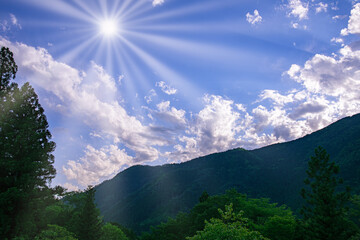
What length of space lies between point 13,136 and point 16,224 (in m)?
8.44

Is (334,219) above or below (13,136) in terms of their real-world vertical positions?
below

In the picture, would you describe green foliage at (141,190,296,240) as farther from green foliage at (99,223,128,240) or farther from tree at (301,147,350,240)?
tree at (301,147,350,240)

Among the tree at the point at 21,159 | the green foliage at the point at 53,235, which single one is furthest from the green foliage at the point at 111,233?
the tree at the point at 21,159

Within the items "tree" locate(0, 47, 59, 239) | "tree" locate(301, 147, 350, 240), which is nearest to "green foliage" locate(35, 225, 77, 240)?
"tree" locate(0, 47, 59, 239)

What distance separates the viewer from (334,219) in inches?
1044

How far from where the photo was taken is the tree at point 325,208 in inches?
1032

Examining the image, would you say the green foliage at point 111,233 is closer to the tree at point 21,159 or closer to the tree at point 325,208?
the tree at point 21,159

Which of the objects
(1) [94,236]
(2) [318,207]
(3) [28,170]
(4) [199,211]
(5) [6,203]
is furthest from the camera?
(4) [199,211]

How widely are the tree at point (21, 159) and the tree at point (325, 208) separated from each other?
3127 cm

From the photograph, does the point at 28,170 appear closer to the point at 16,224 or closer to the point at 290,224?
the point at 16,224

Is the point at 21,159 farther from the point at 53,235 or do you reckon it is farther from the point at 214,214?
the point at 214,214

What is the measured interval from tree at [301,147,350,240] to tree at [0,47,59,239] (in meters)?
31.3

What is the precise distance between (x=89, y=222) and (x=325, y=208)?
37769 millimetres

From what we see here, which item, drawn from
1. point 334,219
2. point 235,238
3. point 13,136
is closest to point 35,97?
point 13,136
